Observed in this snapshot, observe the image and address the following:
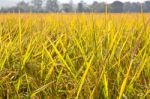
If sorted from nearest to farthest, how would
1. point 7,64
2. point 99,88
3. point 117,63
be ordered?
point 99,88 → point 117,63 → point 7,64

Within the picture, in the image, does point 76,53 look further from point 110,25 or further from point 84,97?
point 84,97

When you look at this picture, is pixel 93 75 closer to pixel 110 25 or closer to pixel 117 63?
pixel 117 63

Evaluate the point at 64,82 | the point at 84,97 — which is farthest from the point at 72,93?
the point at 64,82

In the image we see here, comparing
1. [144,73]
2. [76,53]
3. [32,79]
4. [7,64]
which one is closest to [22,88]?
[32,79]

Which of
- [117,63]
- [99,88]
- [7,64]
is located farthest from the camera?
[7,64]

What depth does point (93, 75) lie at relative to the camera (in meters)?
0.91

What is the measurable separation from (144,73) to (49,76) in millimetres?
314

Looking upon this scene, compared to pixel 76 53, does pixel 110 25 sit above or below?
above

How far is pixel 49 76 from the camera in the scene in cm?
106

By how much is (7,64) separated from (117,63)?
1.49ft

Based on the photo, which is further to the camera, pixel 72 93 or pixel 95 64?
pixel 95 64

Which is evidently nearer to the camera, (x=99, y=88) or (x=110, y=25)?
(x=99, y=88)

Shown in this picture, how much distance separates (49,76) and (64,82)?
0.18ft

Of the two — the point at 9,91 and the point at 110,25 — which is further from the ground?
the point at 110,25
